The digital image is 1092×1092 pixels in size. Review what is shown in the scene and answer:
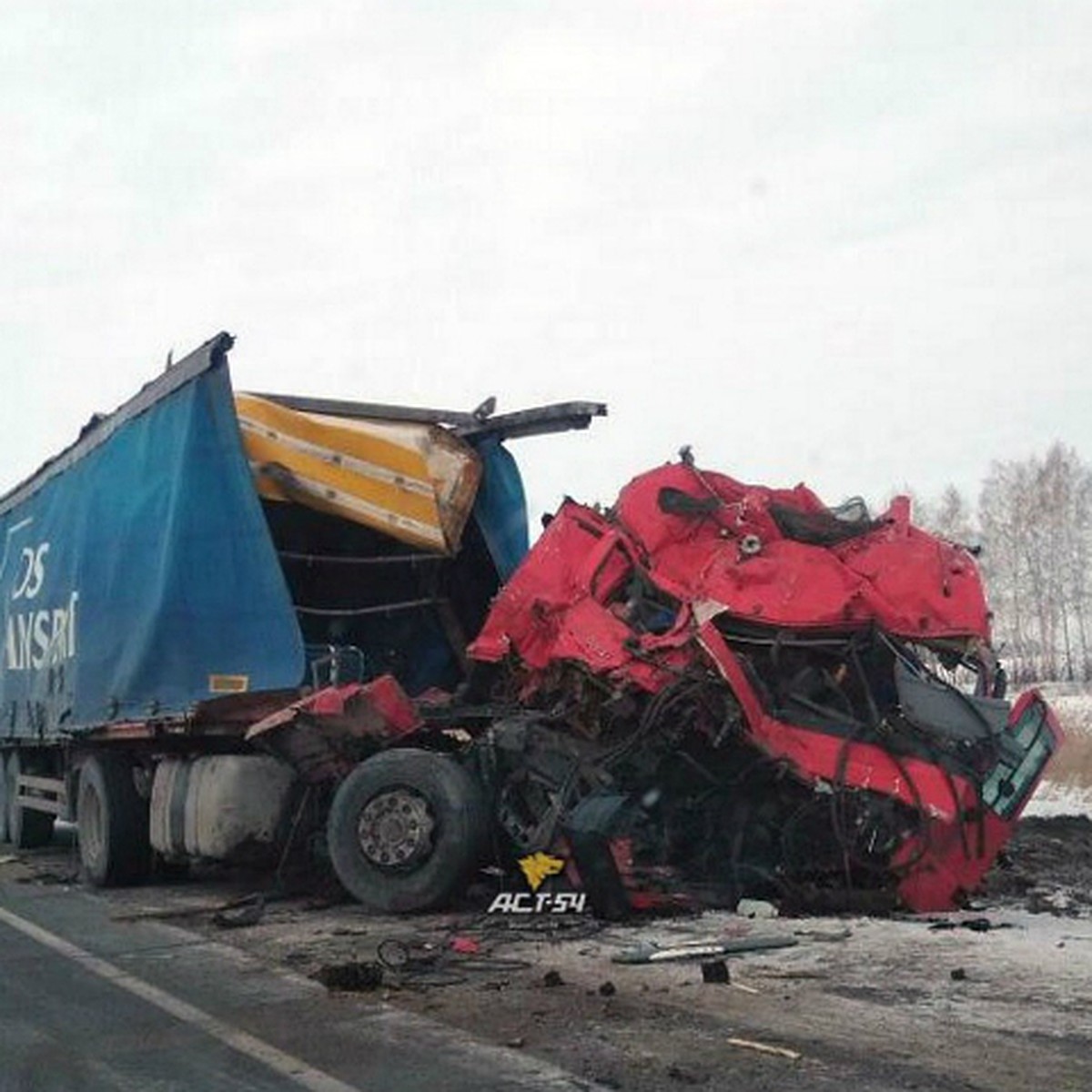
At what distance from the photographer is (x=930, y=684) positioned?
8.52 m

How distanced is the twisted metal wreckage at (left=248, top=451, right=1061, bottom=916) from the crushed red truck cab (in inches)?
0.5

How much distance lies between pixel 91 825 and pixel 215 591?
2.96 meters

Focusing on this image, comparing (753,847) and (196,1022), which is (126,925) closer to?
(196,1022)

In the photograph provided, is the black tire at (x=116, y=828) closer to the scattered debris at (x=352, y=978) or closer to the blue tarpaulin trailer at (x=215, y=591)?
the blue tarpaulin trailer at (x=215, y=591)

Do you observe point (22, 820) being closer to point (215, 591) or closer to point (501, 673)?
point (215, 591)

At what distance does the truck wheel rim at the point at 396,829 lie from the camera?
9102 millimetres

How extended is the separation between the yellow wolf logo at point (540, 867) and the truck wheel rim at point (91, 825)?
443 cm

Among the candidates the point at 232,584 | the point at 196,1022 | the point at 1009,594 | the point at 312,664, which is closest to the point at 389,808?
the point at 312,664

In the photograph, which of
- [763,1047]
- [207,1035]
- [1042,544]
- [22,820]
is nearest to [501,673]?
[207,1035]

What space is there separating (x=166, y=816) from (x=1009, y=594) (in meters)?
68.7

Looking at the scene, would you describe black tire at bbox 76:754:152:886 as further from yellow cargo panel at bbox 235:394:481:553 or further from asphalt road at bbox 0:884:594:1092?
asphalt road at bbox 0:884:594:1092

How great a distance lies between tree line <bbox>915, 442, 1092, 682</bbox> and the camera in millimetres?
71000

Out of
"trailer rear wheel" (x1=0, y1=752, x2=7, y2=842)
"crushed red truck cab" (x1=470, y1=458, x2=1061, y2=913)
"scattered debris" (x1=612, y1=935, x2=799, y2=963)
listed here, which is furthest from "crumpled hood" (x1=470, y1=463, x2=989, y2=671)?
"trailer rear wheel" (x1=0, y1=752, x2=7, y2=842)

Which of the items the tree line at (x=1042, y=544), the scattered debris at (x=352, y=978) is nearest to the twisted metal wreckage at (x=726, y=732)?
the scattered debris at (x=352, y=978)
